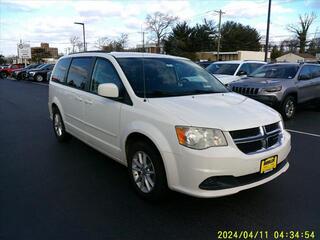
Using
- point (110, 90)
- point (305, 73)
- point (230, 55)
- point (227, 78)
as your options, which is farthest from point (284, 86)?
point (230, 55)

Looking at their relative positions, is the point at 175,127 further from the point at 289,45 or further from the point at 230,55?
the point at 289,45

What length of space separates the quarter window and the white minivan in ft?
0.05

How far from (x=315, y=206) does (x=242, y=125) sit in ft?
4.48

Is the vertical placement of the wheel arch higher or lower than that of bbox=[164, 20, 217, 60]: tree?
lower

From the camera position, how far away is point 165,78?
4465 mm

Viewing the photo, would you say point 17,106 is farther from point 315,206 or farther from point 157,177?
point 315,206

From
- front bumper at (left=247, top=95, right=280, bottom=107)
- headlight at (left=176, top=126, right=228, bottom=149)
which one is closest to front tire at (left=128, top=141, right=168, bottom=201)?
headlight at (left=176, top=126, right=228, bottom=149)

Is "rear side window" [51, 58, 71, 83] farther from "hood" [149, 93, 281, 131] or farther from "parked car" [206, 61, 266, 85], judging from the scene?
"parked car" [206, 61, 266, 85]

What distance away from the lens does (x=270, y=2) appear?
2198 cm

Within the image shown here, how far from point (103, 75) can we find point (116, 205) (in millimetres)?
1933

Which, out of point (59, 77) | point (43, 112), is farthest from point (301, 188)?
point (43, 112)

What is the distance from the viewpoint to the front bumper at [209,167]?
3.21 metres

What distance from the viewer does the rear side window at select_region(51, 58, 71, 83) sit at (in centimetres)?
616

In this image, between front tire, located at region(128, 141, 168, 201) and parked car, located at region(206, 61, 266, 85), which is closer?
front tire, located at region(128, 141, 168, 201)
